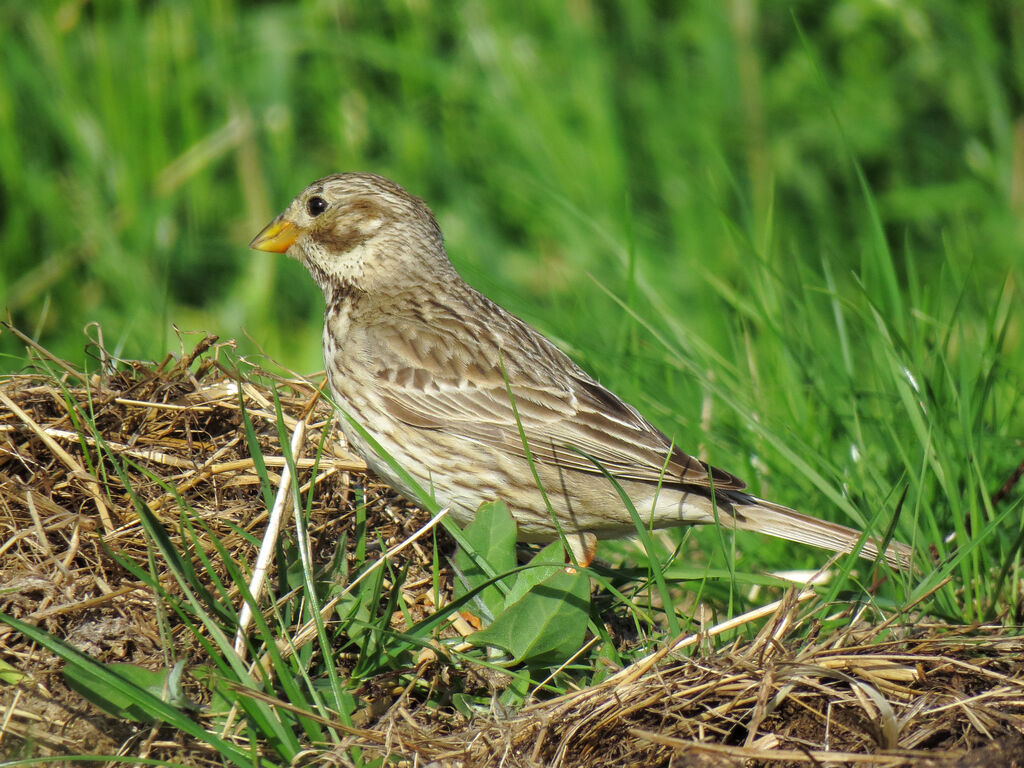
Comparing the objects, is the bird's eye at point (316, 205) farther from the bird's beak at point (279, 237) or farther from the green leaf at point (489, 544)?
the green leaf at point (489, 544)

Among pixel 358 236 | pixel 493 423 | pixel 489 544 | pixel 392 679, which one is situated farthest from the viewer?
pixel 358 236

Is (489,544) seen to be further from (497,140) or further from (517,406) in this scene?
(497,140)

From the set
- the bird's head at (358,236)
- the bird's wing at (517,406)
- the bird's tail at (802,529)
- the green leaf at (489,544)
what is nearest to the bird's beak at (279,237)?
the bird's head at (358,236)

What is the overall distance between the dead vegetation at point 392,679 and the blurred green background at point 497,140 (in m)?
2.65

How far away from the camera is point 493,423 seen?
13.0 ft

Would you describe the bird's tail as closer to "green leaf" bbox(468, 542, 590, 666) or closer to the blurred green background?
"green leaf" bbox(468, 542, 590, 666)

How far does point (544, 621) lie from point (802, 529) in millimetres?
1089

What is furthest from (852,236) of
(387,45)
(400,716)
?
(400,716)

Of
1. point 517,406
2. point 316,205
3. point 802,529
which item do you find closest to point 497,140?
point 316,205

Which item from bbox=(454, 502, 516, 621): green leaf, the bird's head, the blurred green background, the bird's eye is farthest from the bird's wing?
the blurred green background

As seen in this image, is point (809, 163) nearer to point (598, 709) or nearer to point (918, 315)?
point (918, 315)

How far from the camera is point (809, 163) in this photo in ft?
25.4

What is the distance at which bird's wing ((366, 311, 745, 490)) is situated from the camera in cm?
391

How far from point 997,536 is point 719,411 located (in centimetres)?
121
